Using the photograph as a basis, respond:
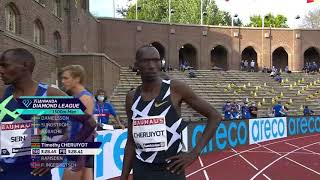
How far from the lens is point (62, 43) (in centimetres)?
3189

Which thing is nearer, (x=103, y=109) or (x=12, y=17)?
(x=103, y=109)

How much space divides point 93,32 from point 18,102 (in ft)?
134

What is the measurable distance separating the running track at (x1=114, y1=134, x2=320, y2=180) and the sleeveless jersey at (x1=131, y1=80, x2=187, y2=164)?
7498mm

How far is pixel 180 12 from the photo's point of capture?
72.0 meters

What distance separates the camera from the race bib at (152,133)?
329cm

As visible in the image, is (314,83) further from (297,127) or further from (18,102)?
(18,102)

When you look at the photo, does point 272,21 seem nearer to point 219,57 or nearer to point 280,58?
point 280,58

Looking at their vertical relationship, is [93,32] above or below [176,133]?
above

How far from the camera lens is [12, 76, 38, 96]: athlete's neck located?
3.43m

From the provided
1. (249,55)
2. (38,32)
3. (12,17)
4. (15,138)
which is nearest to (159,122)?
(15,138)

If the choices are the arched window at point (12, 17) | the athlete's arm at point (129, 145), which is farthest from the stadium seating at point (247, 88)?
the athlete's arm at point (129, 145)

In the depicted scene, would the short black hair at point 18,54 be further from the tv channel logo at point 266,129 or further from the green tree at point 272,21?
the green tree at point 272,21

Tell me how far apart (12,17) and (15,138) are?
70.6ft

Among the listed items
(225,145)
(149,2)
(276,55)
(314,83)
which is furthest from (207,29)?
(225,145)
